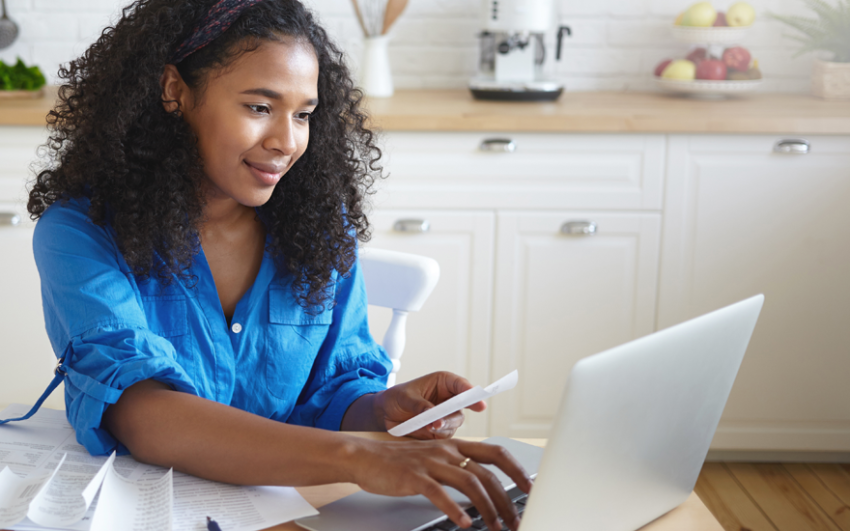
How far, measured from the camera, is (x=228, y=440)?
819 millimetres

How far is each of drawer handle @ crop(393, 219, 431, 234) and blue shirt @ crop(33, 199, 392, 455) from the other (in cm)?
90

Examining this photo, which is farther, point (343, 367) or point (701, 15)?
point (701, 15)

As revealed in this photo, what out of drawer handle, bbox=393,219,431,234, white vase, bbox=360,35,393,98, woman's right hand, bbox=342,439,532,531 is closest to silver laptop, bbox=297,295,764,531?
woman's right hand, bbox=342,439,532,531

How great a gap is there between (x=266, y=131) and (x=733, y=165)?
1.50 meters

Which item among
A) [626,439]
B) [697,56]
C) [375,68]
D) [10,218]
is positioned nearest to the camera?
[626,439]

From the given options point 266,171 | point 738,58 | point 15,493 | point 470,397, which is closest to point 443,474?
point 470,397

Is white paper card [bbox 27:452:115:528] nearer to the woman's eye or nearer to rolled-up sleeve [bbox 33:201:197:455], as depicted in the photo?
rolled-up sleeve [bbox 33:201:197:455]

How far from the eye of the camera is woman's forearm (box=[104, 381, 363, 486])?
0.79 metres

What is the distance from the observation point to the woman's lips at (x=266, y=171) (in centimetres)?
104

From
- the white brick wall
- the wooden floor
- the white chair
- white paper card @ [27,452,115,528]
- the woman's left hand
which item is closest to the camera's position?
white paper card @ [27,452,115,528]

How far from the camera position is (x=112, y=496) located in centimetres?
74

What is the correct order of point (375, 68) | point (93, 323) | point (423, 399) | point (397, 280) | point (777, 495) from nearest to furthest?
point (93, 323) < point (423, 399) < point (397, 280) < point (777, 495) < point (375, 68)

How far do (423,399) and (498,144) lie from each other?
121cm

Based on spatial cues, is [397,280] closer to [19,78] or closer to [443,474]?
[443,474]
